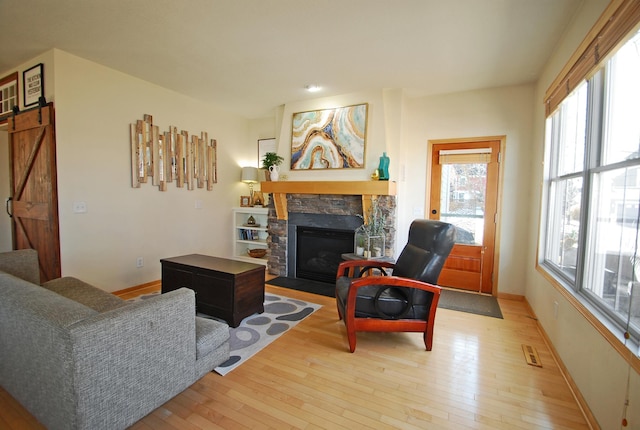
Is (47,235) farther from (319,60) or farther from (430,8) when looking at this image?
(430,8)

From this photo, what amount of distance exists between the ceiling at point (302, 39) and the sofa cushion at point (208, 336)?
2.27 metres

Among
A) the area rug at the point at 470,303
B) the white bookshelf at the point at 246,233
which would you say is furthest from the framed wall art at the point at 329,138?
the area rug at the point at 470,303

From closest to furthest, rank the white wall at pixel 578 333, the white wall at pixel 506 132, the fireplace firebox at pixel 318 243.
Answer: the white wall at pixel 578 333 → the white wall at pixel 506 132 → the fireplace firebox at pixel 318 243

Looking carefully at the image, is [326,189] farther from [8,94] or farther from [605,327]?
[8,94]

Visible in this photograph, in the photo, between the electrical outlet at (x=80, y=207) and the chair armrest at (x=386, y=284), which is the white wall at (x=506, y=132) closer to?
the chair armrest at (x=386, y=284)

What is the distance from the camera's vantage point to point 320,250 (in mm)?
4336

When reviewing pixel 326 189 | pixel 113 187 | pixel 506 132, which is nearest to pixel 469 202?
pixel 506 132

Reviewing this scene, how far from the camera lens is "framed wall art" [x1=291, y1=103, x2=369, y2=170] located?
3.91 m

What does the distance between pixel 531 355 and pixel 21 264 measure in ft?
13.3

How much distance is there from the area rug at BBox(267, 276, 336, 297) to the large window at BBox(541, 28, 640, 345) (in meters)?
2.40

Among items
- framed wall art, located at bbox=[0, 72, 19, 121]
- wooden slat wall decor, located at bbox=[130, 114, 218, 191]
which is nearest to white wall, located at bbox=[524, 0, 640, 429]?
wooden slat wall decor, located at bbox=[130, 114, 218, 191]

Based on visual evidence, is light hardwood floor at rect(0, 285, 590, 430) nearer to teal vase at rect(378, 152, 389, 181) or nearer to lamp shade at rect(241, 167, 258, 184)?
teal vase at rect(378, 152, 389, 181)

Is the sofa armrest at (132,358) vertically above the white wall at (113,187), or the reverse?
the white wall at (113,187)

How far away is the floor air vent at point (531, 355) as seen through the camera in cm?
223
